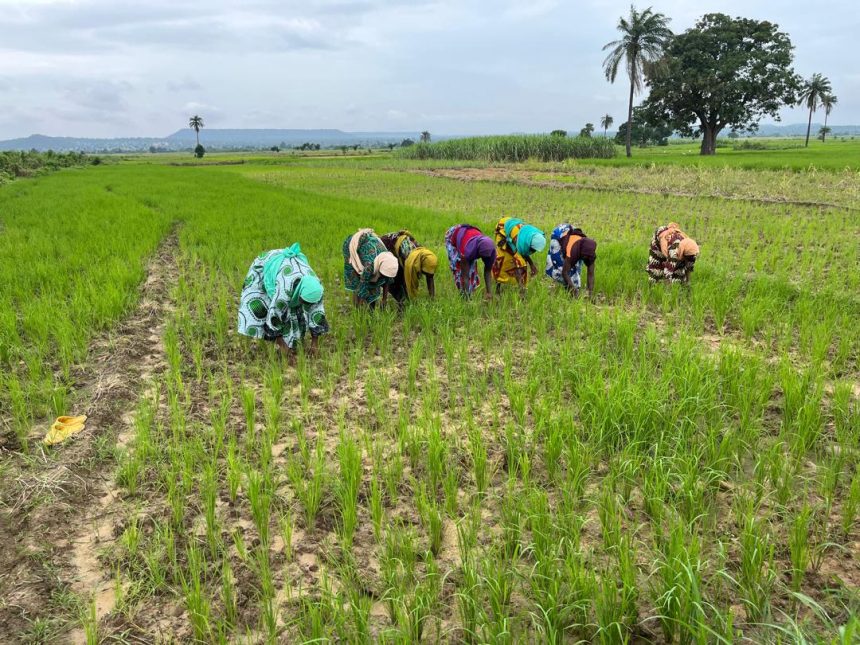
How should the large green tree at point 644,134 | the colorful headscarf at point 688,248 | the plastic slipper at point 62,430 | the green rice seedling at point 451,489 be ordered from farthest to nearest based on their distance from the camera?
the large green tree at point 644,134 → the colorful headscarf at point 688,248 → the plastic slipper at point 62,430 → the green rice seedling at point 451,489

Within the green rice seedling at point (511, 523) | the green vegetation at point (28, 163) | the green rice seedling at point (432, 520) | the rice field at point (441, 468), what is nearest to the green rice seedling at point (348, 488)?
the rice field at point (441, 468)

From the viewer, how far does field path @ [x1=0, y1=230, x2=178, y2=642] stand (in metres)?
1.91

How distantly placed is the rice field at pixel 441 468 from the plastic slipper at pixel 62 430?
55mm

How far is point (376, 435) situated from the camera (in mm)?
2967

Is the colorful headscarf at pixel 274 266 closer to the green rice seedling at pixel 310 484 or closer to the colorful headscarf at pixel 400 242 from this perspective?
the colorful headscarf at pixel 400 242

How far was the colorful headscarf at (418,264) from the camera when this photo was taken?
4.41 metres

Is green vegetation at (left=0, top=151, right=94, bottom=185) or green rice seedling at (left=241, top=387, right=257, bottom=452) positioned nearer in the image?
green rice seedling at (left=241, top=387, right=257, bottom=452)

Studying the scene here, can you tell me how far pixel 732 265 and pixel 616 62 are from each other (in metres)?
27.4

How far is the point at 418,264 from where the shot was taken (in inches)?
177

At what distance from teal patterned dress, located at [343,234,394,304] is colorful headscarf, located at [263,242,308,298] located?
2.22ft

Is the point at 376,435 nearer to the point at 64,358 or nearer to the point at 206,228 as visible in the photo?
the point at 64,358

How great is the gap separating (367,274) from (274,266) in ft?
2.89

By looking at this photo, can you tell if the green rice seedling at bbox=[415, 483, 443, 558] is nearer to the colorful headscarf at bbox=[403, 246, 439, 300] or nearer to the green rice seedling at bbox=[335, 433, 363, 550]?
the green rice seedling at bbox=[335, 433, 363, 550]

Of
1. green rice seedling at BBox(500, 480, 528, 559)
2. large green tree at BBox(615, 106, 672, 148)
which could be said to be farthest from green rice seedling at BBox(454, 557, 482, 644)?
large green tree at BBox(615, 106, 672, 148)
